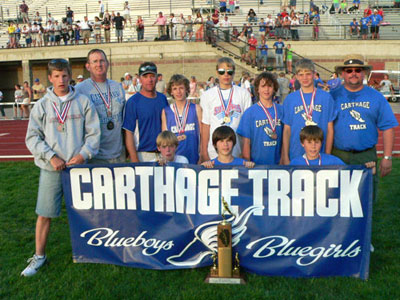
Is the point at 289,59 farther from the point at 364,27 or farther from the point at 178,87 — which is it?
the point at 178,87

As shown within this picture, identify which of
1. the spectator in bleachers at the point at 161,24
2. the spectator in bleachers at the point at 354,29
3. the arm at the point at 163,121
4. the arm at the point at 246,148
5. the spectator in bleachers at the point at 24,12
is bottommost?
the arm at the point at 246,148

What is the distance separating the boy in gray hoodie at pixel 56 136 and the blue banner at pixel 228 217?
0.56 feet

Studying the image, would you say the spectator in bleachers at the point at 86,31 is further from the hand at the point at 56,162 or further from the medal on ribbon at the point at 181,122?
the hand at the point at 56,162

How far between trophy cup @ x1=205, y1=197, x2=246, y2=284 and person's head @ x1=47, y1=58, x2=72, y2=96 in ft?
6.20

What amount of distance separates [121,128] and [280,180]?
1915mm

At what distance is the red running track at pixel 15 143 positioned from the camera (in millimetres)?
10562

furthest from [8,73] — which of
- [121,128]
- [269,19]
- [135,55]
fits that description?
[121,128]

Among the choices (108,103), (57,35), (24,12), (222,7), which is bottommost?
(108,103)

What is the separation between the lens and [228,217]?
13.4 feet

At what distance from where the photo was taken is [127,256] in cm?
436

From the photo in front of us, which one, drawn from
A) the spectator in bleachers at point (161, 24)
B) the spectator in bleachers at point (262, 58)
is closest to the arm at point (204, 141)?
the spectator in bleachers at point (262, 58)

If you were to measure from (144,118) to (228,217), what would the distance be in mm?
1576

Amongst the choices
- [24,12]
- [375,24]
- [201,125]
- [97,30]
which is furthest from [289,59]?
[24,12]

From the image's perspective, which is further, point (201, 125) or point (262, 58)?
point (262, 58)
